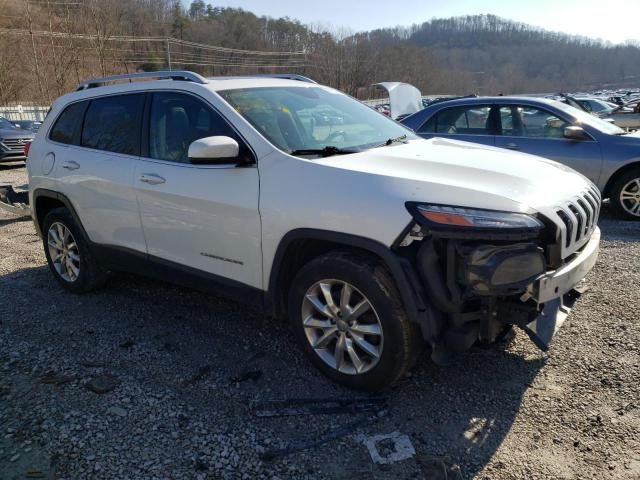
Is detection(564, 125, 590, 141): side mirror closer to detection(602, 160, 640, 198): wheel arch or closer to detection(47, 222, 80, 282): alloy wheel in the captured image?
detection(602, 160, 640, 198): wheel arch

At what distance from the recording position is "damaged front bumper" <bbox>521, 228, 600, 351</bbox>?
2.61 m

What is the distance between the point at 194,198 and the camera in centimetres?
341

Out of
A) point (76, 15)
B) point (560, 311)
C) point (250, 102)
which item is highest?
point (76, 15)

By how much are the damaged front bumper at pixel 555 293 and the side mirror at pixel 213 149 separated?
1865 mm

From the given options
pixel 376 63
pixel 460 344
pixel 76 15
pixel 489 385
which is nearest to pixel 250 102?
pixel 460 344

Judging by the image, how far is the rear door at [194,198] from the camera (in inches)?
127

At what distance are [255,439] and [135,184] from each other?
6.93ft

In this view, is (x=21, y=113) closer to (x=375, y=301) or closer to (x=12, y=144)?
(x=12, y=144)

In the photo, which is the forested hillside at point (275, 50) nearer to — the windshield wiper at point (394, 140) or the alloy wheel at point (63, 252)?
the alloy wheel at point (63, 252)

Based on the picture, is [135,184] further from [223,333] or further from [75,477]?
[75,477]

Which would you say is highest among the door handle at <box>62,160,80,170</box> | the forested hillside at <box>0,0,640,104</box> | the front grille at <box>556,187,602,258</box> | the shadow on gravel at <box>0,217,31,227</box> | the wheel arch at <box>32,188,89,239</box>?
the forested hillside at <box>0,0,640,104</box>

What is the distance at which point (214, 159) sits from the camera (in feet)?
10.3

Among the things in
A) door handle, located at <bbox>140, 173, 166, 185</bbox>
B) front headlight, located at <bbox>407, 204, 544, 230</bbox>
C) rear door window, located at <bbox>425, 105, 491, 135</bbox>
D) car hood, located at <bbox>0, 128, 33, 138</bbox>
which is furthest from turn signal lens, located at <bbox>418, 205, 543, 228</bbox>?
car hood, located at <bbox>0, 128, 33, 138</bbox>

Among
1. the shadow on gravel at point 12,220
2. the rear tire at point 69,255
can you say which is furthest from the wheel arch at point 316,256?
the shadow on gravel at point 12,220
